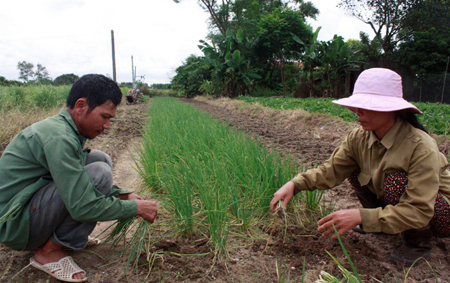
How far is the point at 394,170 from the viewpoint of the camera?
1384 millimetres

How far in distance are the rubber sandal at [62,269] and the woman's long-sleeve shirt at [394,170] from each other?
1069mm

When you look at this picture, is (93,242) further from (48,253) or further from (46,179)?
(46,179)

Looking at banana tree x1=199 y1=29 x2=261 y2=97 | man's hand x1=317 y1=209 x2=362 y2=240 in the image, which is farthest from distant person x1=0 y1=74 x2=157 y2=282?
banana tree x1=199 y1=29 x2=261 y2=97

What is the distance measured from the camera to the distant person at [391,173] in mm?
1221

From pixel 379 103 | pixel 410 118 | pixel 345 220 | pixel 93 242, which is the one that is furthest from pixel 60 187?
pixel 410 118

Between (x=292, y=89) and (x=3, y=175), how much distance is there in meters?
17.2

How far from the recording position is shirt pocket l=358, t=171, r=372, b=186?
5.06 feet

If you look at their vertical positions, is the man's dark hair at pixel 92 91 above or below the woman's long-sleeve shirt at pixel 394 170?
above

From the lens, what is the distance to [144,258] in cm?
148

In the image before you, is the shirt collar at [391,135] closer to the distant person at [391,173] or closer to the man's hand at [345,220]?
the distant person at [391,173]

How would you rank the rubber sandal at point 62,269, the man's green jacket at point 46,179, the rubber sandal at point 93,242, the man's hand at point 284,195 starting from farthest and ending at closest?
1. the rubber sandal at point 93,242
2. the man's hand at point 284,195
3. the rubber sandal at point 62,269
4. the man's green jacket at point 46,179

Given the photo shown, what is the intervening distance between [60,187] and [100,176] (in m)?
0.23

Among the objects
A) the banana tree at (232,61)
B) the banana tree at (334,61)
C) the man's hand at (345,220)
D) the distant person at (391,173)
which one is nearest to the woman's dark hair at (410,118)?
the distant person at (391,173)

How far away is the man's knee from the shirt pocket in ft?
4.03
